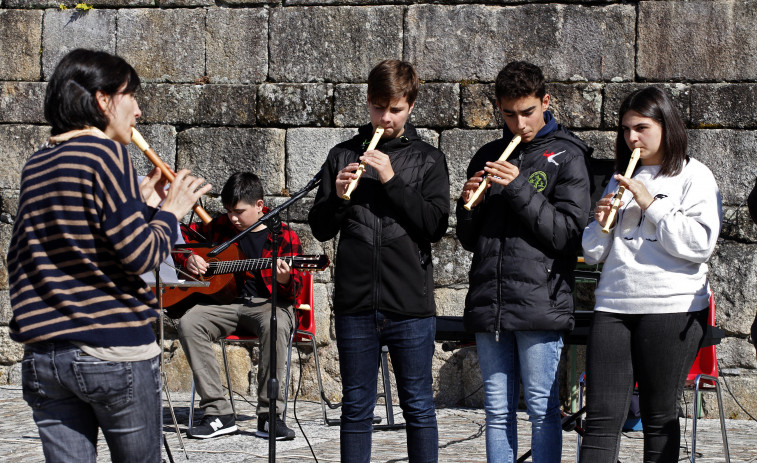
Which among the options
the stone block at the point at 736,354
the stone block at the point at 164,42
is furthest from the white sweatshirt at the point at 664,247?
the stone block at the point at 164,42

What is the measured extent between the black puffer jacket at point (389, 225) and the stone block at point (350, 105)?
94.4 inches

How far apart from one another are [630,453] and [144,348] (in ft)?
9.44

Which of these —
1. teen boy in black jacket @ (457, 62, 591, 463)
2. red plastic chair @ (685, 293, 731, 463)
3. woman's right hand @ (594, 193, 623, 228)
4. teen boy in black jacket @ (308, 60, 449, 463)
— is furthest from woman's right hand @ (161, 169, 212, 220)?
red plastic chair @ (685, 293, 731, 463)

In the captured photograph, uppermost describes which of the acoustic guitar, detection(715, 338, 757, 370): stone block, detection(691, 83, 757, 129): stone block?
detection(691, 83, 757, 129): stone block

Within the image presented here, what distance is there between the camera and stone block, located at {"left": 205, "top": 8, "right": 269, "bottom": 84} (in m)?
5.99

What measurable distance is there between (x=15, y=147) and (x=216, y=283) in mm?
2108

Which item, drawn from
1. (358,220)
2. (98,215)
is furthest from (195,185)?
(358,220)

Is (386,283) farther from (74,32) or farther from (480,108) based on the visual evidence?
(74,32)

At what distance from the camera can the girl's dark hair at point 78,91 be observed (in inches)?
88.3

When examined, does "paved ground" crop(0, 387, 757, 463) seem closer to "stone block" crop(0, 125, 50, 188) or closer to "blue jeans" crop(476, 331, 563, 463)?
"blue jeans" crop(476, 331, 563, 463)

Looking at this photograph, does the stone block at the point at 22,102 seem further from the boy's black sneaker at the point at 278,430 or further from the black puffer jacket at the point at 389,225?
the black puffer jacket at the point at 389,225

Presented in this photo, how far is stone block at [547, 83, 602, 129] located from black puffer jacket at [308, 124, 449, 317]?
2.34 metres

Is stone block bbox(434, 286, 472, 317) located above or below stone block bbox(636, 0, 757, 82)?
below

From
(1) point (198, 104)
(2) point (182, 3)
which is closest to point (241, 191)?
(1) point (198, 104)
